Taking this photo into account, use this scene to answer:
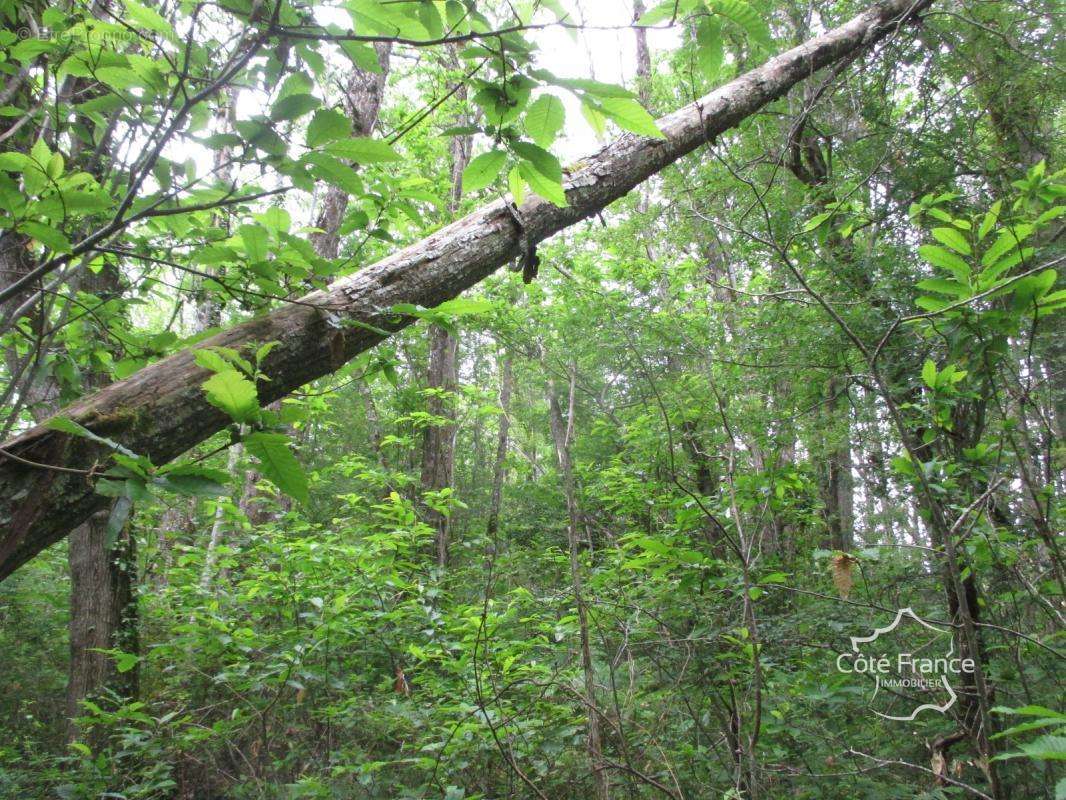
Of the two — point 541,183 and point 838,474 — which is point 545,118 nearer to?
point 541,183

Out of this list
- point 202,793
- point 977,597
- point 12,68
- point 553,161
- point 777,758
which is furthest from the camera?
point 202,793

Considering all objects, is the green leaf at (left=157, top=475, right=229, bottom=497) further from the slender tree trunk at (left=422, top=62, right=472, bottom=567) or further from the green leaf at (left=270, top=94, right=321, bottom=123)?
the slender tree trunk at (left=422, top=62, right=472, bottom=567)

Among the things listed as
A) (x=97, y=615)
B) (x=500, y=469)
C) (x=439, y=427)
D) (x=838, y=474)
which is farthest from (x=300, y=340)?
(x=500, y=469)

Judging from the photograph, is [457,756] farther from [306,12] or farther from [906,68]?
[906,68]

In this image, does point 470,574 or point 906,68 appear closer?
point 906,68

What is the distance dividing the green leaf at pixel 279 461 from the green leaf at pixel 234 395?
4 centimetres

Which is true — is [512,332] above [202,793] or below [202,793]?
above

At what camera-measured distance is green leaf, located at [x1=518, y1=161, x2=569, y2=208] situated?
101cm

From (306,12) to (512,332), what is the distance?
5747 millimetres

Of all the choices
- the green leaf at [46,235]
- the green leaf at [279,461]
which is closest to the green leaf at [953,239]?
the green leaf at [279,461]

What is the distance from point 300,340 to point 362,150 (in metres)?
0.81

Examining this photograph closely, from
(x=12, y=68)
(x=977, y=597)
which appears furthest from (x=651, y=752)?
(x=12, y=68)

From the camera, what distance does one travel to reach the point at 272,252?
179 cm

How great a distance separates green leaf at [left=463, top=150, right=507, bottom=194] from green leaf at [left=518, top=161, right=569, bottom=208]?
4 cm
